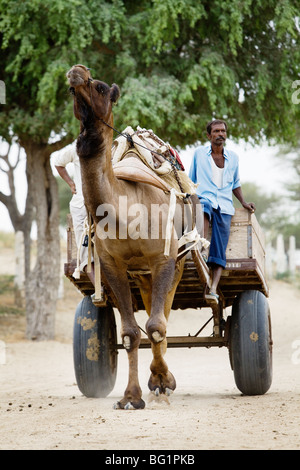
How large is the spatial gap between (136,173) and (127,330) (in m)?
1.38

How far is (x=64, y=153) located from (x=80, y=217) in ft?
3.40

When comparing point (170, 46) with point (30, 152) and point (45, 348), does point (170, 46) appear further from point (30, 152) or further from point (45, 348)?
point (45, 348)

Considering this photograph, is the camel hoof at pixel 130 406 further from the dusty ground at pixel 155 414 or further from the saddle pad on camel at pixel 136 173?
the saddle pad on camel at pixel 136 173

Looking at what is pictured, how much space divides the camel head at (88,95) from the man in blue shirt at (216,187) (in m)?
2.00

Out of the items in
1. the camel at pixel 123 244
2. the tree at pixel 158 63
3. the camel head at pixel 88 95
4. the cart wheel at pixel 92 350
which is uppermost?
the tree at pixel 158 63

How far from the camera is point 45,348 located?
53.9ft

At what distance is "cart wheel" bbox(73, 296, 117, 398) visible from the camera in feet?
25.8

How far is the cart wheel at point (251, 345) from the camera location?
7.73 m

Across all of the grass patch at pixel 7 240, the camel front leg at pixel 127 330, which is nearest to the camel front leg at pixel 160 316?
the camel front leg at pixel 127 330

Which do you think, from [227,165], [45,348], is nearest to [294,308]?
[45,348]

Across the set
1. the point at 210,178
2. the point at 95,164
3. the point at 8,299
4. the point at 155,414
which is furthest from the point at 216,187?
the point at 8,299

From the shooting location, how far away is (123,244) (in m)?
6.41

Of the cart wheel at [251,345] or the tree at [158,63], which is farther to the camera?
the tree at [158,63]
